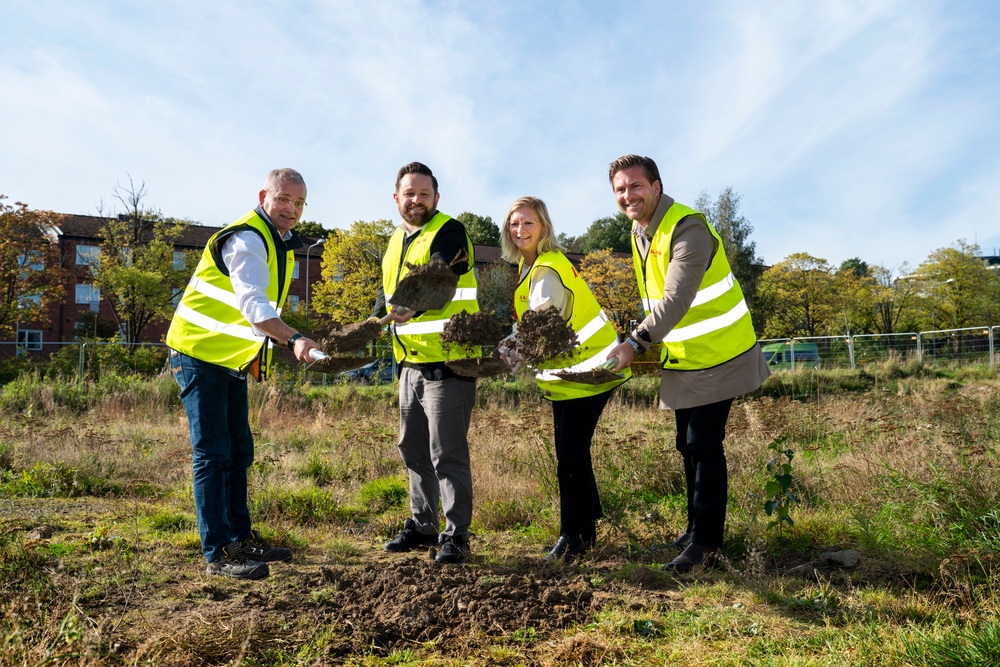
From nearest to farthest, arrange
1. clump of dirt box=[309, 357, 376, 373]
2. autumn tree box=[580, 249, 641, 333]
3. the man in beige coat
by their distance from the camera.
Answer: clump of dirt box=[309, 357, 376, 373]
the man in beige coat
autumn tree box=[580, 249, 641, 333]

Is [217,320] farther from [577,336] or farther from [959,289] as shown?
[959,289]

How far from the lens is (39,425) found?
727cm

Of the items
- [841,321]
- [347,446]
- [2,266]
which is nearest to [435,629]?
[347,446]

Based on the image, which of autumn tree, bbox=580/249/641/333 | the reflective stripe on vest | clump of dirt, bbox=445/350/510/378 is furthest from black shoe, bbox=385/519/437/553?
autumn tree, bbox=580/249/641/333

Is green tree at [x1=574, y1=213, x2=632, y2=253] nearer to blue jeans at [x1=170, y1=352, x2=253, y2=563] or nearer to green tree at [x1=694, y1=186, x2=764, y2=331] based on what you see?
green tree at [x1=694, y1=186, x2=764, y2=331]

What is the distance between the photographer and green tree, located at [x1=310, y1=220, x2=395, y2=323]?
107 feet

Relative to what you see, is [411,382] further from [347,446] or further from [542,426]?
[347,446]

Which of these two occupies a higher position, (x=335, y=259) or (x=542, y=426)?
(x=335, y=259)

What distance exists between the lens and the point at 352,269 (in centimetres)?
3388

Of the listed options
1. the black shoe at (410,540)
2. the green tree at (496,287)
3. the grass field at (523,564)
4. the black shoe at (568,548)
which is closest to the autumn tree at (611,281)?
the green tree at (496,287)

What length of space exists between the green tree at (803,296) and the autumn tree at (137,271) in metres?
34.4

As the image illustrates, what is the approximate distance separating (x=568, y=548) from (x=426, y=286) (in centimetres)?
174

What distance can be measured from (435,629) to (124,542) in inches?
93.8

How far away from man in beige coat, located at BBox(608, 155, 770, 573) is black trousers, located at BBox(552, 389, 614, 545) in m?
0.46
